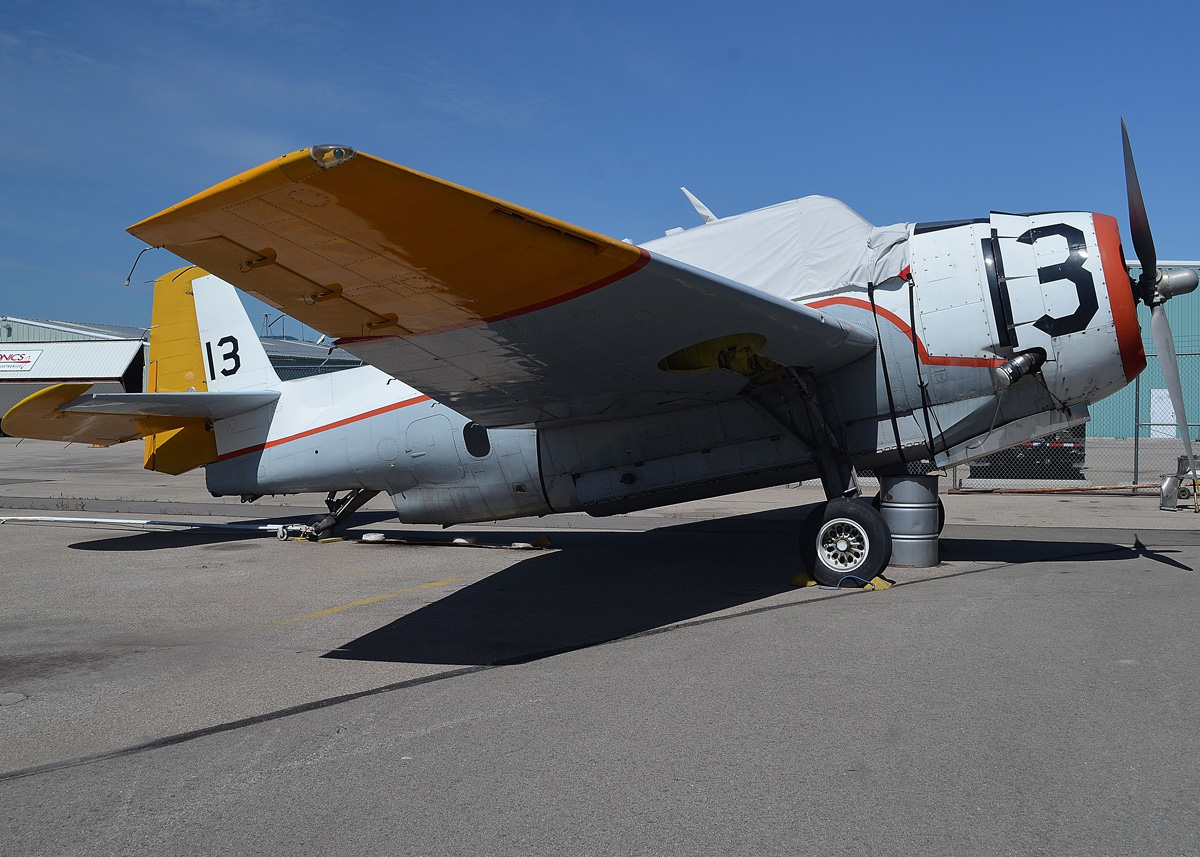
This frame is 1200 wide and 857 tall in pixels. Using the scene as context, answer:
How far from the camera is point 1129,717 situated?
378 centimetres

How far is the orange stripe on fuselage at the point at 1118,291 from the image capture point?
264 inches

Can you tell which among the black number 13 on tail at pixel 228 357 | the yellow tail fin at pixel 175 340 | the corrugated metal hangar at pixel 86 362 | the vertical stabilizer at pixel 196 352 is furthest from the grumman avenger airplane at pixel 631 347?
the corrugated metal hangar at pixel 86 362

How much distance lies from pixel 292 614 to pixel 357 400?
10.1 feet

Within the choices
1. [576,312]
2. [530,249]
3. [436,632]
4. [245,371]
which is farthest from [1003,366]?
[245,371]

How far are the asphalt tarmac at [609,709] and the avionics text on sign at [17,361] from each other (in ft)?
188

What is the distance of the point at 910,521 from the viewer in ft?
25.6

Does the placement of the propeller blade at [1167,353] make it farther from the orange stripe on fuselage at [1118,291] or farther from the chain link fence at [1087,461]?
the chain link fence at [1087,461]

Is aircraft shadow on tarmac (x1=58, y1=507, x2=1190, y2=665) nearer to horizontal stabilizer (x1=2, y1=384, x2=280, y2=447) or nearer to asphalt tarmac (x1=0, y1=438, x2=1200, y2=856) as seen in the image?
asphalt tarmac (x1=0, y1=438, x2=1200, y2=856)

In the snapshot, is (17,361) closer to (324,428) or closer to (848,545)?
(324,428)

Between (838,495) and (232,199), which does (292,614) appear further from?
(838,495)

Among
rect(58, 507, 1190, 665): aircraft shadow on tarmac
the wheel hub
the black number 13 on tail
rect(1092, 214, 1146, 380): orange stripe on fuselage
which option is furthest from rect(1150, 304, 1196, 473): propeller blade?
the black number 13 on tail

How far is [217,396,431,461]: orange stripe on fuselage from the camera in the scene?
29.1 ft

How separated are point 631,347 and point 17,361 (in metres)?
63.8

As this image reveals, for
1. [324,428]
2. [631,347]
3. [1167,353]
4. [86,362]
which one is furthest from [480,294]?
[86,362]
